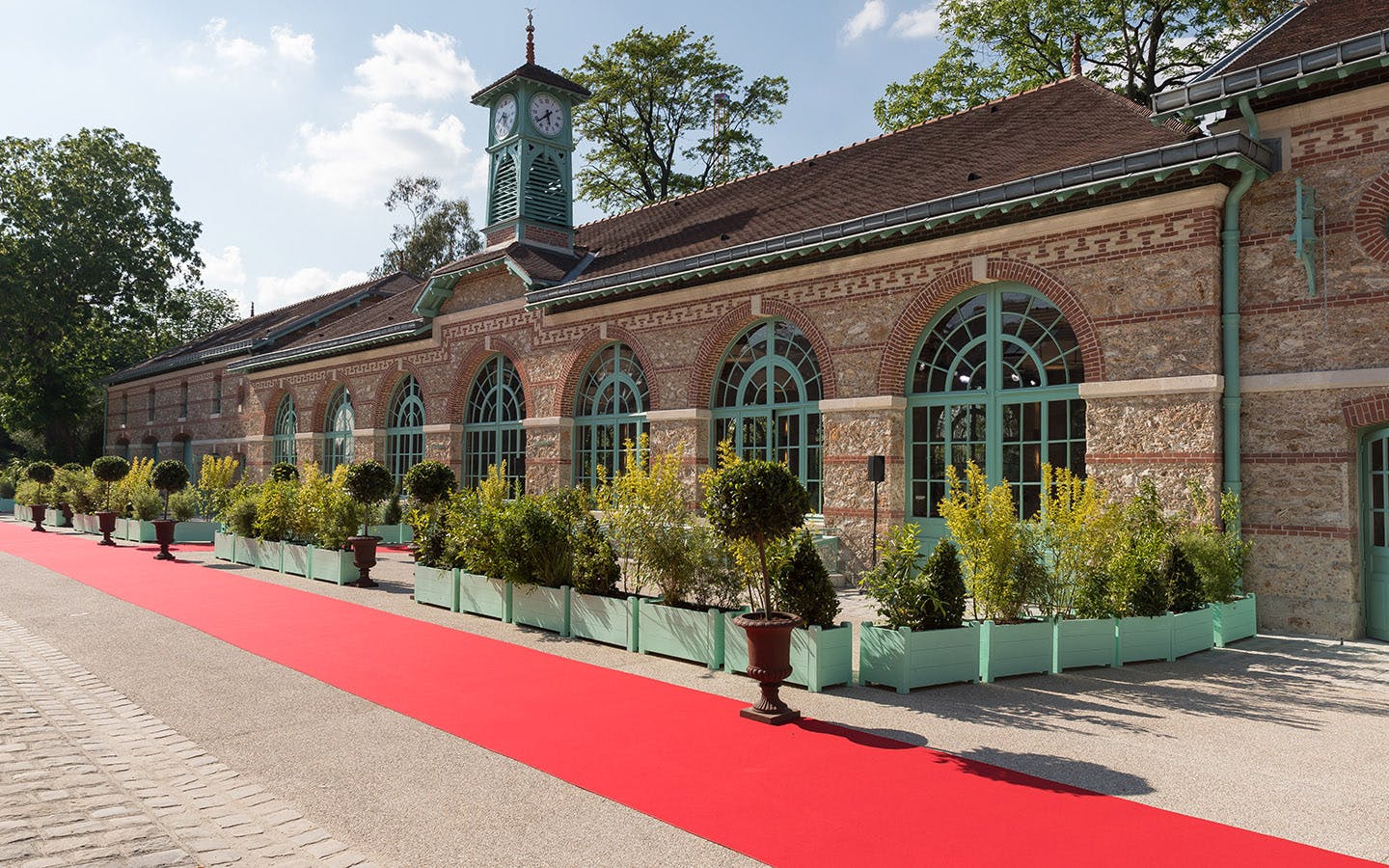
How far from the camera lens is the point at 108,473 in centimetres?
2259

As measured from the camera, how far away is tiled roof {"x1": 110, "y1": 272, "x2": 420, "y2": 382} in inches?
1208

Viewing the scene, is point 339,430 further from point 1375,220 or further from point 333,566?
point 1375,220

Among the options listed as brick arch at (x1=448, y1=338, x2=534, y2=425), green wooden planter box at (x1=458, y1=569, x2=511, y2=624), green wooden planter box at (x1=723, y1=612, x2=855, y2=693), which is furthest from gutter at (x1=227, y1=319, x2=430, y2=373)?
green wooden planter box at (x1=723, y1=612, x2=855, y2=693)

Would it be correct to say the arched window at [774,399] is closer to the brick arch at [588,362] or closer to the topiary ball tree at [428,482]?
the brick arch at [588,362]

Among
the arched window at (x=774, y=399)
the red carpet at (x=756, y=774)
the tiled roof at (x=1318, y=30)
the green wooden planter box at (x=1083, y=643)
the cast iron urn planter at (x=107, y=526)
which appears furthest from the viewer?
the cast iron urn planter at (x=107, y=526)

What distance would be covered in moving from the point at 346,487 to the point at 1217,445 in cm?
1302

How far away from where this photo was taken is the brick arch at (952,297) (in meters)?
10.6

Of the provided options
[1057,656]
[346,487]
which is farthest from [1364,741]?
[346,487]

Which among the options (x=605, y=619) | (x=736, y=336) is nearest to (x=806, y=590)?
(x=605, y=619)

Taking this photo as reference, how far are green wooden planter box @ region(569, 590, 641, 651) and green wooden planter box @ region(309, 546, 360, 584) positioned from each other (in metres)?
5.81

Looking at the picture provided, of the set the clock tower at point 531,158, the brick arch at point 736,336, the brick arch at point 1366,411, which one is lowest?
the brick arch at point 1366,411

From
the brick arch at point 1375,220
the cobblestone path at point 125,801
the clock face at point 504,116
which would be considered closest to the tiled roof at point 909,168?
the brick arch at point 1375,220

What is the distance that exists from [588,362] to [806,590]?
11.3 meters

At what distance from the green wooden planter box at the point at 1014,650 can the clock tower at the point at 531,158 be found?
52.7 ft
